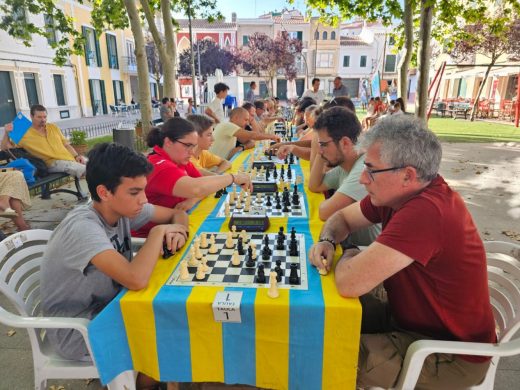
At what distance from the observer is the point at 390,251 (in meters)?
1.38

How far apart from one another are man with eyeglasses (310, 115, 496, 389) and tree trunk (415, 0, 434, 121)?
6832 mm

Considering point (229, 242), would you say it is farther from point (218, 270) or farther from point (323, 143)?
point (323, 143)

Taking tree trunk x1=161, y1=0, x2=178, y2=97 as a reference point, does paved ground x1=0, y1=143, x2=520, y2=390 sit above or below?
below

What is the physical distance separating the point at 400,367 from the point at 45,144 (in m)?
5.68

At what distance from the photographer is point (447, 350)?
1.41 m

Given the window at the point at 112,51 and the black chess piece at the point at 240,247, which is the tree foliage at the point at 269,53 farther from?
the black chess piece at the point at 240,247

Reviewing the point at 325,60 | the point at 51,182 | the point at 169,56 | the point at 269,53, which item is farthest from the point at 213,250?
the point at 325,60

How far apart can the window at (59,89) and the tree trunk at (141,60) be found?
13.5 m

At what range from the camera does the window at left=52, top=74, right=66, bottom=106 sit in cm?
1964

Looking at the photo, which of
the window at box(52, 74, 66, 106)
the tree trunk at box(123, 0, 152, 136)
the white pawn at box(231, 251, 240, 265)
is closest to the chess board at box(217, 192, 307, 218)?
the white pawn at box(231, 251, 240, 265)

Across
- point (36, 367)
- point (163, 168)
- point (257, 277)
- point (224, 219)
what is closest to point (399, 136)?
point (257, 277)

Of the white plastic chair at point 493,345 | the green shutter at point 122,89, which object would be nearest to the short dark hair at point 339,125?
the white plastic chair at point 493,345

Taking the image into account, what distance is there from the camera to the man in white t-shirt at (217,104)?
360 inches

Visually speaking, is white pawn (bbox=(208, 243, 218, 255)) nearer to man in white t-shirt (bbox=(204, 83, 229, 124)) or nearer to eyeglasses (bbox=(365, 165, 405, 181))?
eyeglasses (bbox=(365, 165, 405, 181))
